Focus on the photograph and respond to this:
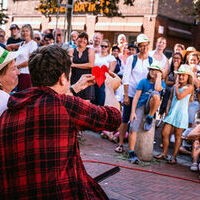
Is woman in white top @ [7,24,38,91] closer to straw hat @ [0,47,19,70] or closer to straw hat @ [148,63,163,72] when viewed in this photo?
straw hat @ [148,63,163,72]

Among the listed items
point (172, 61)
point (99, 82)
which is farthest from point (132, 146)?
point (99, 82)

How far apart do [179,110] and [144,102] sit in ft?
2.80

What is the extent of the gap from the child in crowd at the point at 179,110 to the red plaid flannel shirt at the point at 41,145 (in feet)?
13.5

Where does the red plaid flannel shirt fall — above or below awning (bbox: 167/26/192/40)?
below

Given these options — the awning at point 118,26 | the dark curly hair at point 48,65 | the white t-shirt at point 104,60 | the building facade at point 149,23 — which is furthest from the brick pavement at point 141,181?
the awning at point 118,26

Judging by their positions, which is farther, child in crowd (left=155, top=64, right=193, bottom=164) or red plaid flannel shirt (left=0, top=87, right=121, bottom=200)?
child in crowd (left=155, top=64, right=193, bottom=164)

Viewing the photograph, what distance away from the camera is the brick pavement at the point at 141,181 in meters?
4.12

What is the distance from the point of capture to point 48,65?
1925 mm

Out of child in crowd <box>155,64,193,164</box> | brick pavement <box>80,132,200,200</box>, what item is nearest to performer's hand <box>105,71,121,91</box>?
brick pavement <box>80,132,200,200</box>

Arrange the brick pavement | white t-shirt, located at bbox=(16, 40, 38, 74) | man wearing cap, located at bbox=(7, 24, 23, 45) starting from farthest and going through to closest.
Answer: man wearing cap, located at bbox=(7, 24, 23, 45)
white t-shirt, located at bbox=(16, 40, 38, 74)
the brick pavement

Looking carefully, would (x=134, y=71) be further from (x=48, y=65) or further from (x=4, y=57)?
(x=48, y=65)

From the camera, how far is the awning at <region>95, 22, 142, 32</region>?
19031mm

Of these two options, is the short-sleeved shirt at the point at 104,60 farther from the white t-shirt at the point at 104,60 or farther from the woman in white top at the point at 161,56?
the woman in white top at the point at 161,56

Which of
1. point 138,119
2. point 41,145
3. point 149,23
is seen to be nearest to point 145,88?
point 138,119
